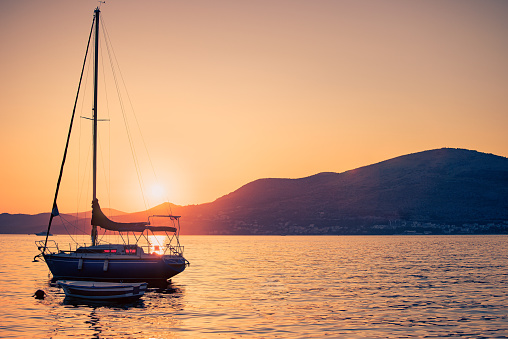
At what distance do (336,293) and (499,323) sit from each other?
1544cm

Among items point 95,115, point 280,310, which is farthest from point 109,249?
point 280,310

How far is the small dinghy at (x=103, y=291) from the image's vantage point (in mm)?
37125

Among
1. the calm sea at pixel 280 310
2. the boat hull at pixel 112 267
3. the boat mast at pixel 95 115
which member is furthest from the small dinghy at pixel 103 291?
the boat mast at pixel 95 115

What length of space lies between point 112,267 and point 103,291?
6.30 metres

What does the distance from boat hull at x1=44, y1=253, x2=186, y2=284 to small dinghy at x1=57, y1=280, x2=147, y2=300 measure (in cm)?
527

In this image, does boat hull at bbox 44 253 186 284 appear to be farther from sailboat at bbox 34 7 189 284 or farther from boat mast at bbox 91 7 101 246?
boat mast at bbox 91 7 101 246

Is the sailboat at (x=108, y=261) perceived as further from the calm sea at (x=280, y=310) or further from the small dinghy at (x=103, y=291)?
the small dinghy at (x=103, y=291)

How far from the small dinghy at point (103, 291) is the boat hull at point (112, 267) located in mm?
5273

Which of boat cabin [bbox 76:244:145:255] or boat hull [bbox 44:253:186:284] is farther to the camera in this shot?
boat cabin [bbox 76:244:145:255]

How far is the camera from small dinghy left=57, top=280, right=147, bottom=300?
37.1 meters

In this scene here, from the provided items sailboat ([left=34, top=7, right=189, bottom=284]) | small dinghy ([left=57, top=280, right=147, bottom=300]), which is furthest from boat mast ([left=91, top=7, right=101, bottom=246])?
small dinghy ([left=57, top=280, right=147, bottom=300])

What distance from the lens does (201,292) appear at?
4456 centimetres

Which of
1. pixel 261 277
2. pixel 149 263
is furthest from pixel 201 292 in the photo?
pixel 261 277

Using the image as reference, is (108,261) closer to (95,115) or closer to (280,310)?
(95,115)
